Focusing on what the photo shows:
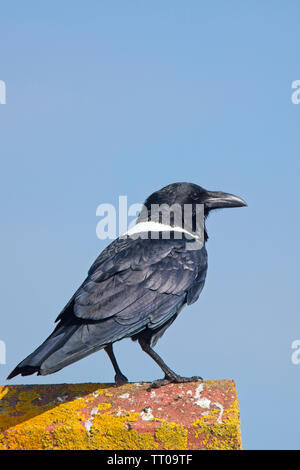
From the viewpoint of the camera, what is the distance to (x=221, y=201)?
25.1ft

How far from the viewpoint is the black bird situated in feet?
17.7

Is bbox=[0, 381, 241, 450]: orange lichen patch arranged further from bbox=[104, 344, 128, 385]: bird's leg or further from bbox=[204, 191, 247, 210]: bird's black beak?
bbox=[204, 191, 247, 210]: bird's black beak

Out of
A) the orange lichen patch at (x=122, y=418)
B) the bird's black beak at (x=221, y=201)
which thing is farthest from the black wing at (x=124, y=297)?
the bird's black beak at (x=221, y=201)

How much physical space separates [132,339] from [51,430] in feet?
5.87

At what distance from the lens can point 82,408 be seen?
4.79 meters

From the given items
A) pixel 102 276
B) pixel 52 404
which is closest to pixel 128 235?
pixel 102 276

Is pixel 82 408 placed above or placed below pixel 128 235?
below

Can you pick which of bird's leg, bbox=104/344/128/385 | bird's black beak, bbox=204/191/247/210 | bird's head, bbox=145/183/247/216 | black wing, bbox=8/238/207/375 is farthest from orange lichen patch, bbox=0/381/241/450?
bird's black beak, bbox=204/191/247/210

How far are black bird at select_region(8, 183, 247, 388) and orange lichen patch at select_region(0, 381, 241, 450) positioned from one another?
23 cm

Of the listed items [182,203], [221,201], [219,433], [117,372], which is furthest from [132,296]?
[221,201]

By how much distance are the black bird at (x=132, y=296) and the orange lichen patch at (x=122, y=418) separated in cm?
23

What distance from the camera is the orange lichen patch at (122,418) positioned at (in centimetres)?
437

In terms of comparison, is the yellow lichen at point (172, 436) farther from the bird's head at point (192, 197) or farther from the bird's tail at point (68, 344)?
the bird's head at point (192, 197)

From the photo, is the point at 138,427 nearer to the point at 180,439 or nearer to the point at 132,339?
the point at 180,439
